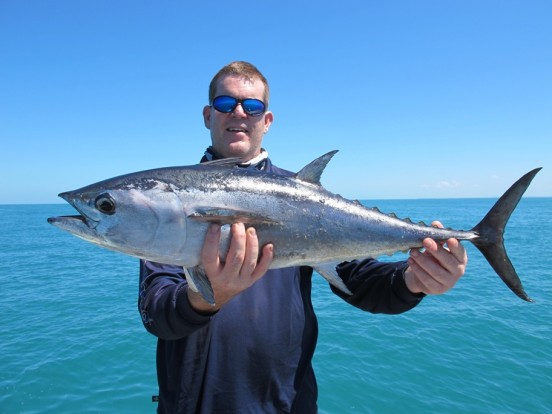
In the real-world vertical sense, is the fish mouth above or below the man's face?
below

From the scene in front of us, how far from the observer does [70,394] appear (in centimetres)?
987

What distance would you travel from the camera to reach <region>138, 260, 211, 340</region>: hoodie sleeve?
2.69 m

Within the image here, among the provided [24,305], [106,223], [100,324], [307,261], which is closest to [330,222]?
[307,261]

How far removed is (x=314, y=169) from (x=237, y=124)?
107cm

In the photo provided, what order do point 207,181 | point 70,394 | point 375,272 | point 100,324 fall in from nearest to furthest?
point 207,181 < point 375,272 < point 70,394 < point 100,324

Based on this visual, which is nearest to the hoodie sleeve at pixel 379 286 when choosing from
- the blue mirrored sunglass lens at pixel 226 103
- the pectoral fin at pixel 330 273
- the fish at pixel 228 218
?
the fish at pixel 228 218

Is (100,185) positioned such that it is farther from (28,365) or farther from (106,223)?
(28,365)

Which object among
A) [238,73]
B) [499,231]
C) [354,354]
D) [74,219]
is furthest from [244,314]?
[354,354]

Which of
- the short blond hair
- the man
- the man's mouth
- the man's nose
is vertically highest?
the short blond hair

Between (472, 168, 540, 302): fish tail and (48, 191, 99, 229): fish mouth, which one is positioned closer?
(48, 191, 99, 229): fish mouth

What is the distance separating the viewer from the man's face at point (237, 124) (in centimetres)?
382

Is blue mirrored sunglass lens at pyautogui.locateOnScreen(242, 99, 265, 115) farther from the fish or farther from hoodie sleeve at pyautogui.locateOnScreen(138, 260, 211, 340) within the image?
hoodie sleeve at pyautogui.locateOnScreen(138, 260, 211, 340)

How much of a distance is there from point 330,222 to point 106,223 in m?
1.82

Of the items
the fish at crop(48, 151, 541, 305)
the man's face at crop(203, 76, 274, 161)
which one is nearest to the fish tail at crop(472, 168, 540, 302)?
the fish at crop(48, 151, 541, 305)
